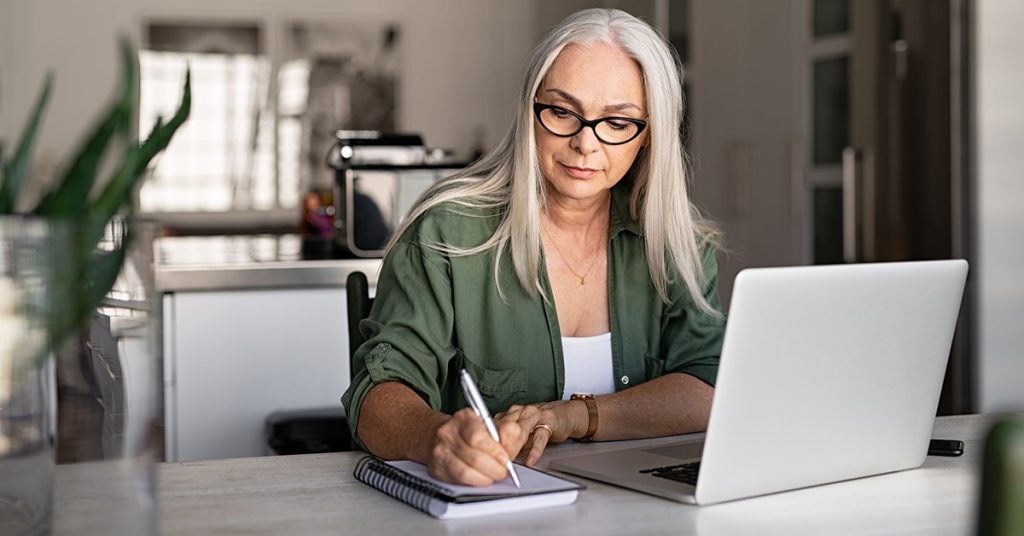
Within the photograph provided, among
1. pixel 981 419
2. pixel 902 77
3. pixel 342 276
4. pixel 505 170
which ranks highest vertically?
pixel 902 77

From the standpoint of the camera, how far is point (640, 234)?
5.97 ft

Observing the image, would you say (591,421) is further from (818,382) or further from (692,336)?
(818,382)

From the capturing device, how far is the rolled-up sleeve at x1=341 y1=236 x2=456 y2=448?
60.2 inches

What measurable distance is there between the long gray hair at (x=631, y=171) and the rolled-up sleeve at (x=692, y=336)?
0.02 meters

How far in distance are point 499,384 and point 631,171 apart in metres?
0.40

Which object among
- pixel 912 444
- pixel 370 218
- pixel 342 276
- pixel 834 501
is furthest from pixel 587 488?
pixel 370 218

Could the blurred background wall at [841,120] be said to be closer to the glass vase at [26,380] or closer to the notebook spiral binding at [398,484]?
the notebook spiral binding at [398,484]

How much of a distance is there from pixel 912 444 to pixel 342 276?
1.52m

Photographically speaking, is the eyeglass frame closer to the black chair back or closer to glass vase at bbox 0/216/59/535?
the black chair back

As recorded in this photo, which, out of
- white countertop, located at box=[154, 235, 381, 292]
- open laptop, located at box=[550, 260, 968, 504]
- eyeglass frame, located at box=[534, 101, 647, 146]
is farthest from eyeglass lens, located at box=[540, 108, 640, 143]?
white countertop, located at box=[154, 235, 381, 292]

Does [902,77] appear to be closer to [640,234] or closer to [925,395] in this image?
[640,234]

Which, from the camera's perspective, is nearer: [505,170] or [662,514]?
[662,514]

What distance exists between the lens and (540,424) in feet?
4.74

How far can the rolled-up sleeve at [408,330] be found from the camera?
1530mm
